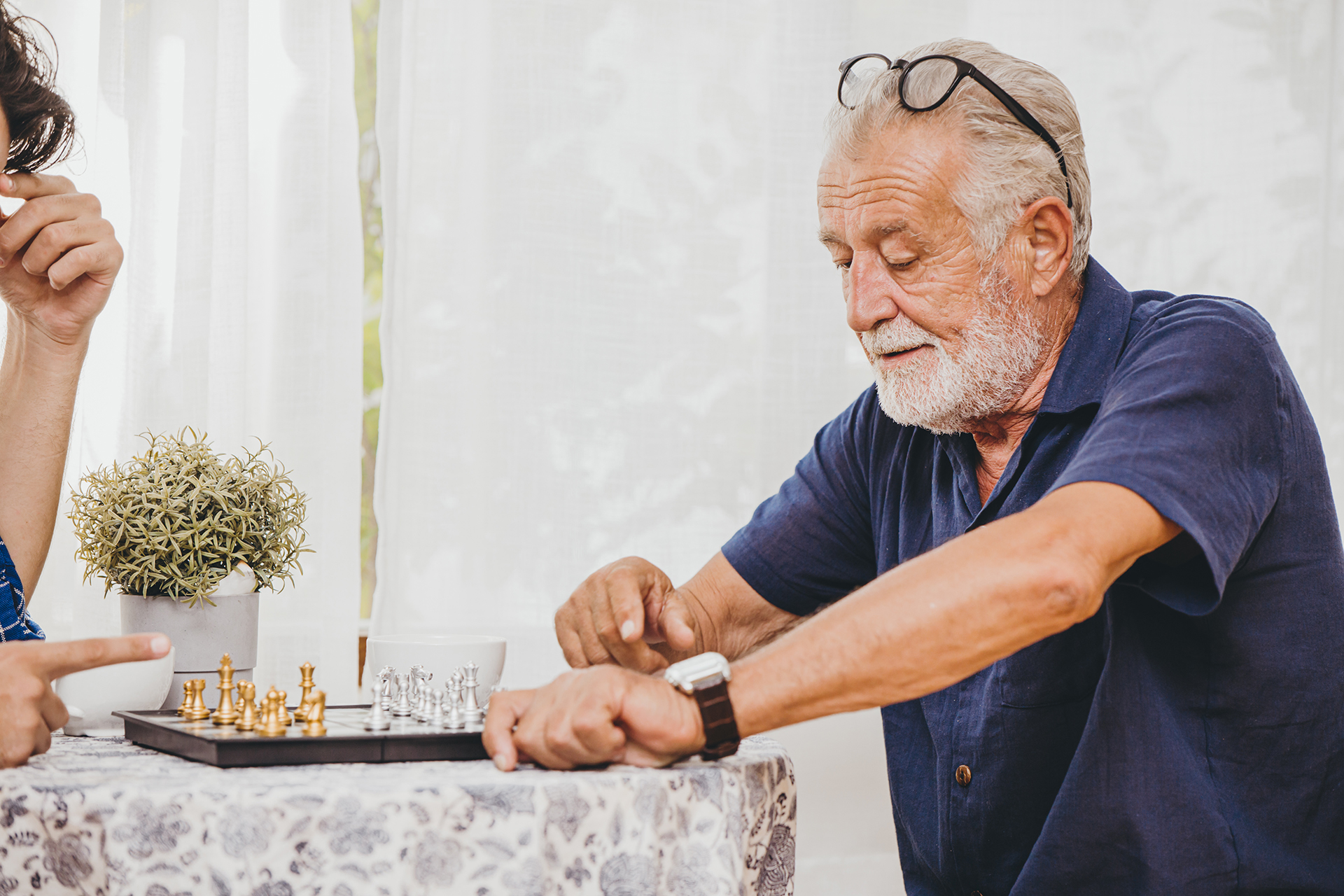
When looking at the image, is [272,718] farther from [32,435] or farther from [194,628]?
[32,435]

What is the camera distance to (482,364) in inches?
87.5

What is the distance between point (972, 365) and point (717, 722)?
733 millimetres

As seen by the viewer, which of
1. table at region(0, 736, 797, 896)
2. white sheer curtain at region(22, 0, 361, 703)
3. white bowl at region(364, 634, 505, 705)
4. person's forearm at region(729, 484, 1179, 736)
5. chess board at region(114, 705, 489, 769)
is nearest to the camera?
table at region(0, 736, 797, 896)

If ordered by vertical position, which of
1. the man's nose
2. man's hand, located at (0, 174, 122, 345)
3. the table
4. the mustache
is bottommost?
the table

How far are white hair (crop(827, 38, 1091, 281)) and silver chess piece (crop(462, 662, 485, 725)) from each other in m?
0.87

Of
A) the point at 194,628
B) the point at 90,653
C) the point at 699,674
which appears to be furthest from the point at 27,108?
the point at 699,674

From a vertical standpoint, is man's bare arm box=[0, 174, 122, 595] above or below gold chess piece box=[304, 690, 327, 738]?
above

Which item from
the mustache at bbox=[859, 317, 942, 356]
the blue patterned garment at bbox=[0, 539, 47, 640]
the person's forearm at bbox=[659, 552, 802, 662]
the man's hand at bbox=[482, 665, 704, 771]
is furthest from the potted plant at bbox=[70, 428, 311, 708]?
the mustache at bbox=[859, 317, 942, 356]

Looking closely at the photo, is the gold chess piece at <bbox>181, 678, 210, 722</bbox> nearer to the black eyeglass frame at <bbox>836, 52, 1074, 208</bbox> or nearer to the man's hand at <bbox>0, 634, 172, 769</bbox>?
the man's hand at <bbox>0, 634, 172, 769</bbox>

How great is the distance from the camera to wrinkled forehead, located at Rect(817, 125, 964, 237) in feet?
4.89

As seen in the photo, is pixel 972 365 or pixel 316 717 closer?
pixel 316 717

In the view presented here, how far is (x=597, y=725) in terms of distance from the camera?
3.12 ft

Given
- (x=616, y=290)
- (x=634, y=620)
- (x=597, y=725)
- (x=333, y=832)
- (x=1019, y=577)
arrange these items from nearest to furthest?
(x=333, y=832) < (x=597, y=725) < (x=1019, y=577) < (x=634, y=620) < (x=616, y=290)

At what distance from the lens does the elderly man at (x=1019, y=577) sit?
41.6 inches
